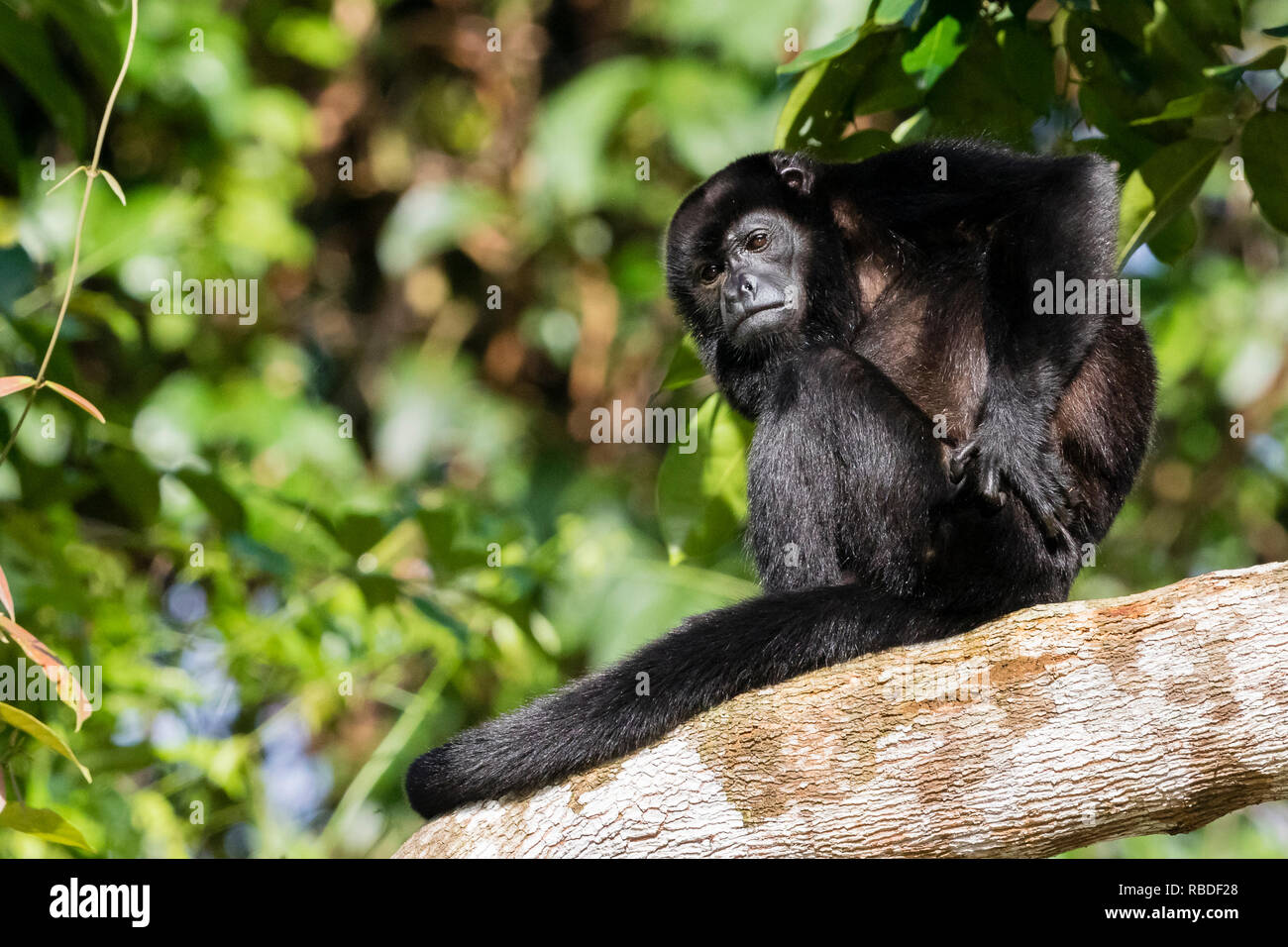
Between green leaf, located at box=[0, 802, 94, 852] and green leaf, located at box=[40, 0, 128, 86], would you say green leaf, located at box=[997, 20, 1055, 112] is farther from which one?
green leaf, located at box=[0, 802, 94, 852]

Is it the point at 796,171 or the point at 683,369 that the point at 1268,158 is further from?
the point at 683,369

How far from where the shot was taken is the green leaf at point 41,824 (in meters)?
2.73

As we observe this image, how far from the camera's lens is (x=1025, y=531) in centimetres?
432

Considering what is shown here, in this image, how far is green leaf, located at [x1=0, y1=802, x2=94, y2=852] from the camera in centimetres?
273

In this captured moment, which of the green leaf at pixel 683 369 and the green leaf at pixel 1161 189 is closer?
the green leaf at pixel 1161 189

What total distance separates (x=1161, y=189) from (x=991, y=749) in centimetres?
216

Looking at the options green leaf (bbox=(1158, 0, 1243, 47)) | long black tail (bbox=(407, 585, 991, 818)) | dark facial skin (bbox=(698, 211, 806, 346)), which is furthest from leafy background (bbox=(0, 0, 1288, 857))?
long black tail (bbox=(407, 585, 991, 818))

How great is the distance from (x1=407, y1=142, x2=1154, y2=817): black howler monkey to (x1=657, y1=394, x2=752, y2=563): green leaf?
26 centimetres

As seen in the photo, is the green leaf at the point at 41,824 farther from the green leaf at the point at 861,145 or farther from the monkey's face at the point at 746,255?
the green leaf at the point at 861,145

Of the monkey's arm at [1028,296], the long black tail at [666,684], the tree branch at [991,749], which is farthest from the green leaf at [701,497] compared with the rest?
the tree branch at [991,749]

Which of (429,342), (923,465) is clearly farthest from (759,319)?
(429,342)

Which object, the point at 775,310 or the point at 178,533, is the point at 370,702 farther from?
the point at 775,310

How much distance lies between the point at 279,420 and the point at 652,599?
346 cm

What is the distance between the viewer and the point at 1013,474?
426cm
